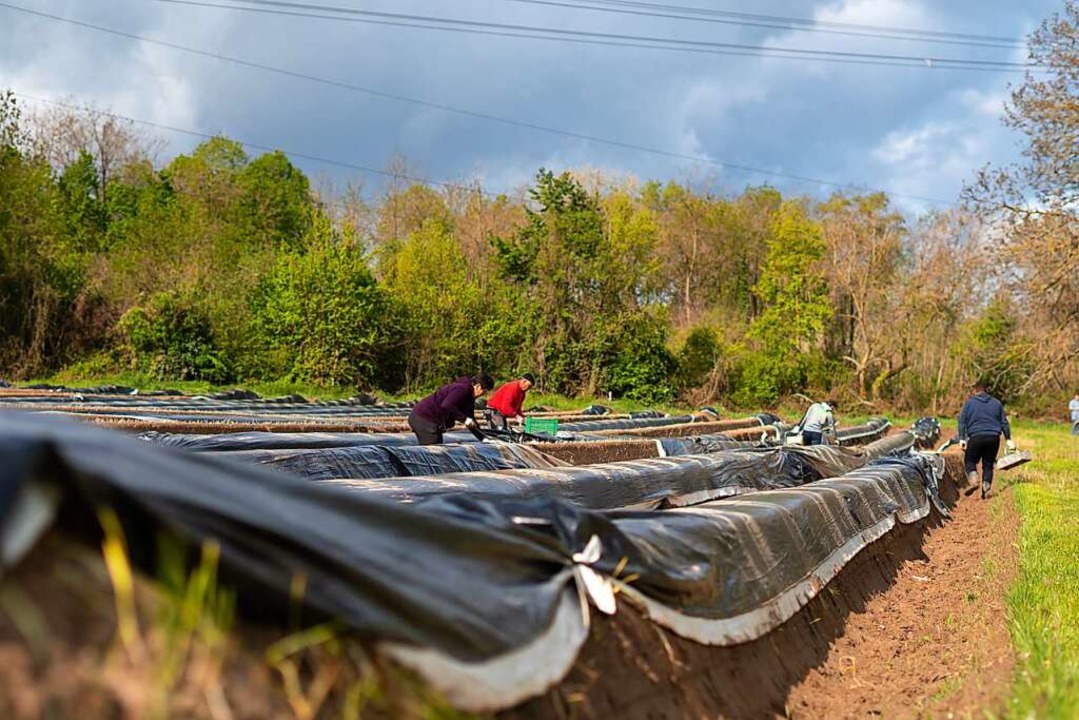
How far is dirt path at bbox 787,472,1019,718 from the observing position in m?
4.25

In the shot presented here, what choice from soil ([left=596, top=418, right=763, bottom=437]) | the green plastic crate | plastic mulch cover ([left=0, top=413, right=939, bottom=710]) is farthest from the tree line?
plastic mulch cover ([left=0, top=413, right=939, bottom=710])

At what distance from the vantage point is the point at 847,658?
5281mm

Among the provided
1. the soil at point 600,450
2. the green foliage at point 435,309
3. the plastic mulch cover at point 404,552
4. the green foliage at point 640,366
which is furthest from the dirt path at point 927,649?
the green foliage at point 435,309

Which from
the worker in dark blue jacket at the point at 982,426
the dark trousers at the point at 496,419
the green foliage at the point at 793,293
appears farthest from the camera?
the green foliage at the point at 793,293

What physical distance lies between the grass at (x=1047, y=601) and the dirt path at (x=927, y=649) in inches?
4.6

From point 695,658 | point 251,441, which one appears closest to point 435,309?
point 251,441

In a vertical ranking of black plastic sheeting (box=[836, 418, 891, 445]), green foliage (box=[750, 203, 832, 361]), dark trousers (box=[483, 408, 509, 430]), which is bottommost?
black plastic sheeting (box=[836, 418, 891, 445])

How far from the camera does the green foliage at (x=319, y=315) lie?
2680 cm

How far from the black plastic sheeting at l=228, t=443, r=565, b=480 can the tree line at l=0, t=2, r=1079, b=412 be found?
13909 millimetres

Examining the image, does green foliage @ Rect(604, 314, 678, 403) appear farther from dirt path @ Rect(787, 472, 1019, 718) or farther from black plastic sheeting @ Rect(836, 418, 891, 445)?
dirt path @ Rect(787, 472, 1019, 718)

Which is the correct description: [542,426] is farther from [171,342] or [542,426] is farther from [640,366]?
[640,366]

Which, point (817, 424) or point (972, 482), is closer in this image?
point (972, 482)

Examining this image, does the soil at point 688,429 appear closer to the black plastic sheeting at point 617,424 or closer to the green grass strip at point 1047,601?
the black plastic sheeting at point 617,424

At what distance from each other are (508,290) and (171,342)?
11532mm
